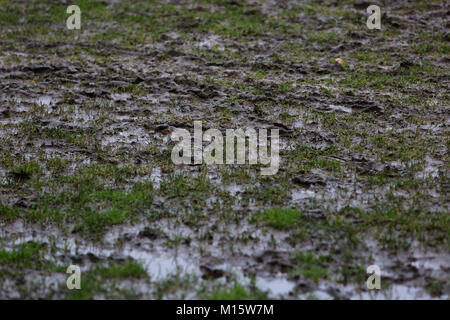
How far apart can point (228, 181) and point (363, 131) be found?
3026mm

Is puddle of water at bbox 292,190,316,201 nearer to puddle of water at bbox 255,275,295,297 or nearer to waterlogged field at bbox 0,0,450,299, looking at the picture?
waterlogged field at bbox 0,0,450,299

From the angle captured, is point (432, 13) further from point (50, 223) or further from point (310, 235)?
point (50, 223)

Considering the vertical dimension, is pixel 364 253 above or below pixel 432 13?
below

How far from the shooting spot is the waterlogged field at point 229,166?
6.75 m

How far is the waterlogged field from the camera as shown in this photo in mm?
6754

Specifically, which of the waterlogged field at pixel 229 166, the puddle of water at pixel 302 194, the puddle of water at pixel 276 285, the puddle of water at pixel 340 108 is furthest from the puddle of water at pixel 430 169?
the puddle of water at pixel 276 285

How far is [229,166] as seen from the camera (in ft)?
30.6

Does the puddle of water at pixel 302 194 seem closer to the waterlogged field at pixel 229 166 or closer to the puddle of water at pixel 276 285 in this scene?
the waterlogged field at pixel 229 166

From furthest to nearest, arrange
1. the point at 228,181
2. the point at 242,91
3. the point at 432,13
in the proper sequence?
the point at 432,13 → the point at 242,91 → the point at 228,181

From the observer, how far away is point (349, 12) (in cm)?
1750

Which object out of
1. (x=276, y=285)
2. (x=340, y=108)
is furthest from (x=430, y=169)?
(x=276, y=285)

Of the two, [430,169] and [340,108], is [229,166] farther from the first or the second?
[340,108]

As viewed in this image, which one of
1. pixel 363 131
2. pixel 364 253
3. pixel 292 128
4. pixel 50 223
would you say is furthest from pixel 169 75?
pixel 364 253
